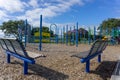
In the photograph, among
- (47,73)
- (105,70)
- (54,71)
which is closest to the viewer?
(47,73)

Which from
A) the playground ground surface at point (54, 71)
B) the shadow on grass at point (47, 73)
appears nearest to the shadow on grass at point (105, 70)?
the playground ground surface at point (54, 71)

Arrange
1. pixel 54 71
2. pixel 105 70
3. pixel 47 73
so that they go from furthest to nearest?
pixel 105 70 → pixel 54 71 → pixel 47 73

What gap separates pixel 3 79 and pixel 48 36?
97.4ft

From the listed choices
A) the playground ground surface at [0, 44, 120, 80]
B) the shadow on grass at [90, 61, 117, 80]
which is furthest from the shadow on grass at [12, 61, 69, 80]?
the shadow on grass at [90, 61, 117, 80]

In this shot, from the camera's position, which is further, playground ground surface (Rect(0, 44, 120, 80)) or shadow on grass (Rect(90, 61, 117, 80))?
shadow on grass (Rect(90, 61, 117, 80))

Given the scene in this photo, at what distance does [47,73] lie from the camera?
22.7 ft

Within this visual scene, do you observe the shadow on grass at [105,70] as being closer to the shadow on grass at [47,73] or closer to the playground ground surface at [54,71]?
the playground ground surface at [54,71]

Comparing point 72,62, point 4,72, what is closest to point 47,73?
point 4,72

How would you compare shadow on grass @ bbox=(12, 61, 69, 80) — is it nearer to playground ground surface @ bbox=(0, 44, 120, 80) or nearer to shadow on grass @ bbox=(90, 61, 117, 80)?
playground ground surface @ bbox=(0, 44, 120, 80)

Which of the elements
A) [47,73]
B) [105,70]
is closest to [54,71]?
[47,73]

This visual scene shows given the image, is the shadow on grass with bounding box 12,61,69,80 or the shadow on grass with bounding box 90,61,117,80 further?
the shadow on grass with bounding box 90,61,117,80

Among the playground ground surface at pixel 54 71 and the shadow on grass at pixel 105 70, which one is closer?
the playground ground surface at pixel 54 71

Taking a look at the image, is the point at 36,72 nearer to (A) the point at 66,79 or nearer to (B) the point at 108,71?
(A) the point at 66,79

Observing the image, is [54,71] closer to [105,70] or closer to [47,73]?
[47,73]
